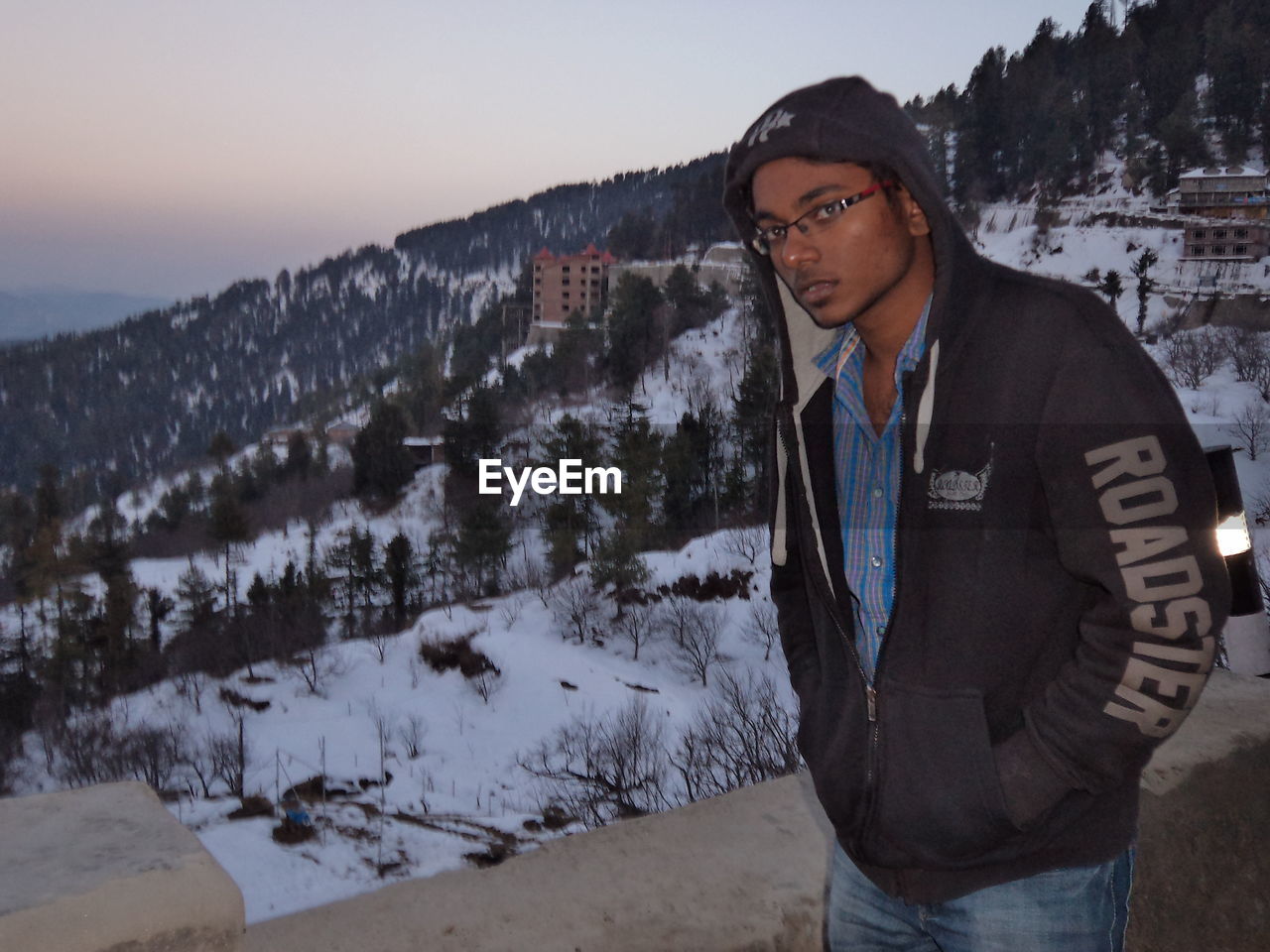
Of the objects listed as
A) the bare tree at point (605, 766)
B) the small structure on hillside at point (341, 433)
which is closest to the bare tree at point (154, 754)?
the bare tree at point (605, 766)

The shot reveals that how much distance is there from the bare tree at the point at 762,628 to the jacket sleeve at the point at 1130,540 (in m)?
21.9

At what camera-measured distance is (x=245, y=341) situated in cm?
10412

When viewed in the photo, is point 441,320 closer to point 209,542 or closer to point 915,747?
point 209,542

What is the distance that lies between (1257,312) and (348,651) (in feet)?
105

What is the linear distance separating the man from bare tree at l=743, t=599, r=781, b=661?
21.8 meters

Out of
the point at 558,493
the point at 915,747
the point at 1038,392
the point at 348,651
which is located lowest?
the point at 348,651

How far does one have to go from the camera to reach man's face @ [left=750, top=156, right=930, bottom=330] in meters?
0.95

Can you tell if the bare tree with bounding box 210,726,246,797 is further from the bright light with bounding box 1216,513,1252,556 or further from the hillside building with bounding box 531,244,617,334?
the hillside building with bounding box 531,244,617,334

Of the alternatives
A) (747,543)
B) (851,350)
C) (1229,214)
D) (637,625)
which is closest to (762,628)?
(637,625)

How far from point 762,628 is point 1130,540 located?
22.1m

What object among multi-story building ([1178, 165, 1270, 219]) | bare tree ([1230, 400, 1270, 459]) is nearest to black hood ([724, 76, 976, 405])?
bare tree ([1230, 400, 1270, 459])


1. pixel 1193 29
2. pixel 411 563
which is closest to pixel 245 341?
pixel 411 563

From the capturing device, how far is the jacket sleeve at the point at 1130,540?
2.62 feet

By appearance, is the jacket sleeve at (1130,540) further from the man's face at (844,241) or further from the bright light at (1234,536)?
the bright light at (1234,536)
